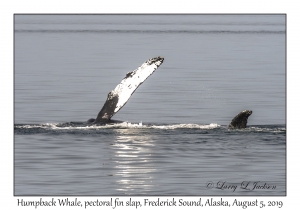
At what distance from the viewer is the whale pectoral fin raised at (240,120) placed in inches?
1039

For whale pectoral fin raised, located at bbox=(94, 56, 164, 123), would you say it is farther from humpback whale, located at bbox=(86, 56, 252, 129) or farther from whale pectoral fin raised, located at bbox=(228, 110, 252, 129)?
whale pectoral fin raised, located at bbox=(228, 110, 252, 129)

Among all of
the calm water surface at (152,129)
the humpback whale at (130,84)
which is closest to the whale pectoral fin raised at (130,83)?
the humpback whale at (130,84)

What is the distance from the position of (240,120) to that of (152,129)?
2.38 meters

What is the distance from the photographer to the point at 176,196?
63.1 ft

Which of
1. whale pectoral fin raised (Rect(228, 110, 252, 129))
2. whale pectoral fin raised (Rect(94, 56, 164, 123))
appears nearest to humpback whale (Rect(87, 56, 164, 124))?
whale pectoral fin raised (Rect(94, 56, 164, 123))

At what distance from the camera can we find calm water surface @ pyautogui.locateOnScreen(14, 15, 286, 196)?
67.8 feet

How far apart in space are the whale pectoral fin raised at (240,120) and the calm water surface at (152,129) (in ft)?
1.39

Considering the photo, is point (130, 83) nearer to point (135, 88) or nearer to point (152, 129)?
point (135, 88)

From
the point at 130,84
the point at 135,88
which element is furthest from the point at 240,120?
the point at 130,84

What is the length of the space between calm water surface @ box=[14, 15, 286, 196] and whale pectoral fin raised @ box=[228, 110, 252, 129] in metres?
0.42

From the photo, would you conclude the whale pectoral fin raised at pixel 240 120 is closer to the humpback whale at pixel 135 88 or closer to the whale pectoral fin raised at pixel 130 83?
the humpback whale at pixel 135 88

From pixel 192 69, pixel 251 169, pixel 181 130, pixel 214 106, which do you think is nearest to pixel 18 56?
pixel 192 69

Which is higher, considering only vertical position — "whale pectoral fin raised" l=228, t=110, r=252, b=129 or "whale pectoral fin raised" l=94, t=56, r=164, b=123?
"whale pectoral fin raised" l=94, t=56, r=164, b=123

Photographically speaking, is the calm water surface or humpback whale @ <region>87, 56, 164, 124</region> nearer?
the calm water surface
